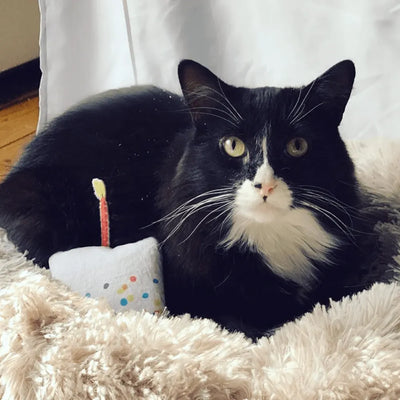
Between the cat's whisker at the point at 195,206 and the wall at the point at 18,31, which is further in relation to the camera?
the wall at the point at 18,31

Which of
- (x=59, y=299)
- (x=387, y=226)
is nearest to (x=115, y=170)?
(x=59, y=299)

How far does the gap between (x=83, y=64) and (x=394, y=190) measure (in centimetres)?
91

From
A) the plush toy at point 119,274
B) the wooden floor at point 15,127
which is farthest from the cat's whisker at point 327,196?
the wooden floor at point 15,127

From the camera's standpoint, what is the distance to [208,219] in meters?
0.92

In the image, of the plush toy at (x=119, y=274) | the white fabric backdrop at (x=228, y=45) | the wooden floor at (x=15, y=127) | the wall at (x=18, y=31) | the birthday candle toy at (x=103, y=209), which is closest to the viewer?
the plush toy at (x=119, y=274)

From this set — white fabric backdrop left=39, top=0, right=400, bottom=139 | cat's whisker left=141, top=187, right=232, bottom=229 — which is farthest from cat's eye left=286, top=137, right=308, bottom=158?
white fabric backdrop left=39, top=0, right=400, bottom=139

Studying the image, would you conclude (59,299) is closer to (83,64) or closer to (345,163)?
(345,163)

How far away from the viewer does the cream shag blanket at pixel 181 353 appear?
2.14 feet

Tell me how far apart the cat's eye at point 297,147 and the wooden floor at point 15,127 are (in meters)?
0.96

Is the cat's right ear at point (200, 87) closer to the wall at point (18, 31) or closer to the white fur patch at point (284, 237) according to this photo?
the white fur patch at point (284, 237)

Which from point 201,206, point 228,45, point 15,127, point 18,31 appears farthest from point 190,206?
point 18,31

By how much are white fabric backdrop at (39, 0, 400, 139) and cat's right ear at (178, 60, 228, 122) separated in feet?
2.18

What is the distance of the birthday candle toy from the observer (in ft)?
3.35

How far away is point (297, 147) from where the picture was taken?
867 millimetres
